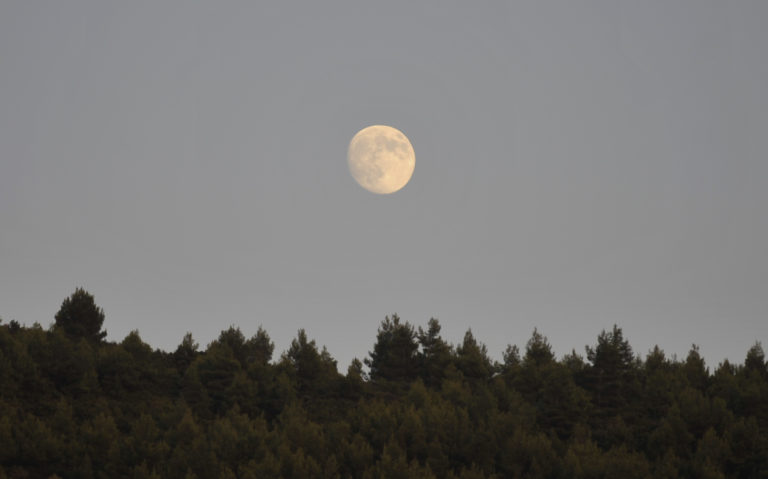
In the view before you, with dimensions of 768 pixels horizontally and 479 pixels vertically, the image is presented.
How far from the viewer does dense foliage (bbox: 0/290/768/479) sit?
49.5 metres

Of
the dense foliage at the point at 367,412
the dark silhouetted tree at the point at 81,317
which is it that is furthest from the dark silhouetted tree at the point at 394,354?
the dark silhouetted tree at the point at 81,317

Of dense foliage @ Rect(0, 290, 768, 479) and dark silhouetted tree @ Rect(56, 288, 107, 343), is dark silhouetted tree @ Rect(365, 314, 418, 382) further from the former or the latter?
dark silhouetted tree @ Rect(56, 288, 107, 343)

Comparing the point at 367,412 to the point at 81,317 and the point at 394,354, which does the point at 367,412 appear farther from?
the point at 81,317

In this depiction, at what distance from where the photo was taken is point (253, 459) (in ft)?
166

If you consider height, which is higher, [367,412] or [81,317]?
[81,317]

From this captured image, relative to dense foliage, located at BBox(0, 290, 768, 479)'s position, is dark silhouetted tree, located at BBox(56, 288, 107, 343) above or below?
above

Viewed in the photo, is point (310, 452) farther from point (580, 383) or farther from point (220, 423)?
point (580, 383)

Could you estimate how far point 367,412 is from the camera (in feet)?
196

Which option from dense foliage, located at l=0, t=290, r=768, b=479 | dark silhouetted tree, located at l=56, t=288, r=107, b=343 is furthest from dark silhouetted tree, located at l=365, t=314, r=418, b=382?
dark silhouetted tree, located at l=56, t=288, r=107, b=343

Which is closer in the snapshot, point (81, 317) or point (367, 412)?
point (367, 412)

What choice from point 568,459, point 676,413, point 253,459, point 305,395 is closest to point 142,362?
point 305,395

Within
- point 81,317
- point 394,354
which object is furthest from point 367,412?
point 81,317

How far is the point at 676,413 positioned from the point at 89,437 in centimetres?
4087

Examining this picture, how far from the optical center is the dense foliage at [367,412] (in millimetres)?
49500
